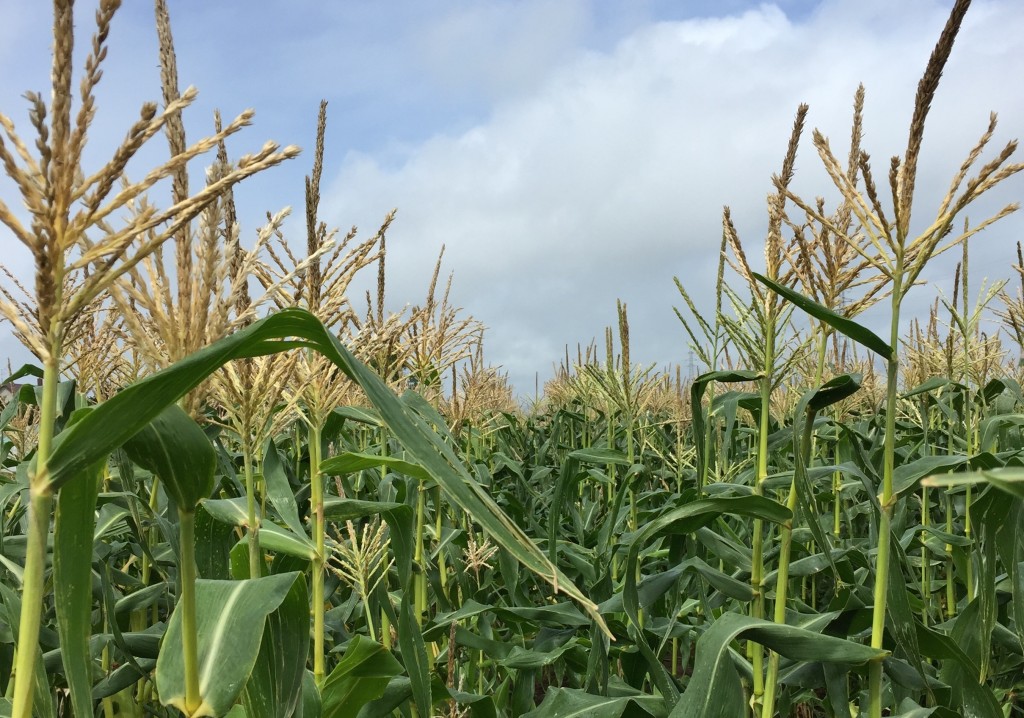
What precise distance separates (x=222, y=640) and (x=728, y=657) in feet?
3.73

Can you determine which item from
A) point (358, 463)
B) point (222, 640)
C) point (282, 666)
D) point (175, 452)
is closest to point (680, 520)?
point (358, 463)

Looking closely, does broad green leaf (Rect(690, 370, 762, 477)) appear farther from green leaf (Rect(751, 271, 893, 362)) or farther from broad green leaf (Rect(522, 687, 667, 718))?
broad green leaf (Rect(522, 687, 667, 718))

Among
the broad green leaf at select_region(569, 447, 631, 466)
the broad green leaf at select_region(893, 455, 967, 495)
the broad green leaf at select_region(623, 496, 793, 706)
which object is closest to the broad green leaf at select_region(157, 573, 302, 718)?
the broad green leaf at select_region(623, 496, 793, 706)

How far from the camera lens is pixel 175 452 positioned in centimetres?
124

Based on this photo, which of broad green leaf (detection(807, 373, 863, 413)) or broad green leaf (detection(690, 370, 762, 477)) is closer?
broad green leaf (detection(807, 373, 863, 413))

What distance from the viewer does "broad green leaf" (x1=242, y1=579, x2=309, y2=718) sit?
153cm

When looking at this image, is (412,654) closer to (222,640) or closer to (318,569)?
(318,569)

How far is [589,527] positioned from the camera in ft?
17.6

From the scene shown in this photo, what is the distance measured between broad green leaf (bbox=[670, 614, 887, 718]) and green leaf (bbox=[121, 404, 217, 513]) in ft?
3.91

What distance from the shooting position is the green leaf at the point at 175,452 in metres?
1.22

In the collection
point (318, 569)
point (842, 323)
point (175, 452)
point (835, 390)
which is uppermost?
point (842, 323)

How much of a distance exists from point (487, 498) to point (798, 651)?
1.34 meters

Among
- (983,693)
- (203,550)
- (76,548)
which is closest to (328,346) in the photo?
(76,548)

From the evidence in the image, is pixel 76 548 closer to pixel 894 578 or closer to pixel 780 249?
pixel 894 578
